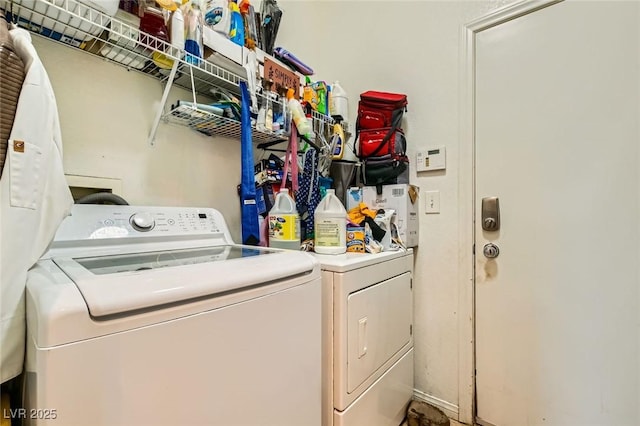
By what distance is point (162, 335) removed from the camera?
1.86 feet

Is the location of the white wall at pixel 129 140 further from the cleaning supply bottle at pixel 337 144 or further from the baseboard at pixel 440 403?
the baseboard at pixel 440 403

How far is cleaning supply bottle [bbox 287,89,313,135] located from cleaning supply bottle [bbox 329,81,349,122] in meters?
0.42

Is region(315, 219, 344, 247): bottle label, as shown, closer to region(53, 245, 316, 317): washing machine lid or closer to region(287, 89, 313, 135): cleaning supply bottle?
region(53, 245, 316, 317): washing machine lid

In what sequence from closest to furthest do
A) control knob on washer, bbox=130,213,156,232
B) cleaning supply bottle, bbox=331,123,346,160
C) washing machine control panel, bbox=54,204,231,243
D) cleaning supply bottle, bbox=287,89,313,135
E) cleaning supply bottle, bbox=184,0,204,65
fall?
washing machine control panel, bbox=54,204,231,243
control knob on washer, bbox=130,213,156,232
cleaning supply bottle, bbox=184,0,204,65
cleaning supply bottle, bbox=287,89,313,135
cleaning supply bottle, bbox=331,123,346,160

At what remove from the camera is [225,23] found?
1.31 m

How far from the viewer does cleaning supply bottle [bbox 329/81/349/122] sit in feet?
6.37

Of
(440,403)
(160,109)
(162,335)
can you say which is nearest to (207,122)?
(160,109)

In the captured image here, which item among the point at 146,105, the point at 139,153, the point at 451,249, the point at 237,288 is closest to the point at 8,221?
the point at 237,288

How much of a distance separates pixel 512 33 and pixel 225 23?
145 centimetres

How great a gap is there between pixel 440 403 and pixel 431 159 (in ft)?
4.61

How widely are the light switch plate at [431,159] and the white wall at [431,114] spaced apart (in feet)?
0.11

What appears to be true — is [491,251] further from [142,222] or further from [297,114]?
[142,222]

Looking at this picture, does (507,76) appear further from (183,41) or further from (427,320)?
(183,41)

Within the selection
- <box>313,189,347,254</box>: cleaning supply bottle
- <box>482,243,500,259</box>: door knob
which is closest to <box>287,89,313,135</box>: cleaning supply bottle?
<box>313,189,347,254</box>: cleaning supply bottle
